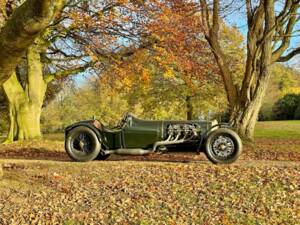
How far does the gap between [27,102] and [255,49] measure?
9.45 metres

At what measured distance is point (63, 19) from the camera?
1544 centimetres

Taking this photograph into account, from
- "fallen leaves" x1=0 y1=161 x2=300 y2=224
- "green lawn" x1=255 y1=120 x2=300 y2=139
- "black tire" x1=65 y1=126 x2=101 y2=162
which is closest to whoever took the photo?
"fallen leaves" x1=0 y1=161 x2=300 y2=224

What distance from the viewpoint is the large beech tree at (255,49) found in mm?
14992

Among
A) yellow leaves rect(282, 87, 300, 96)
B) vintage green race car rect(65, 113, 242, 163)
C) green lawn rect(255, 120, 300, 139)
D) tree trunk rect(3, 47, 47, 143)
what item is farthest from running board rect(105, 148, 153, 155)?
yellow leaves rect(282, 87, 300, 96)

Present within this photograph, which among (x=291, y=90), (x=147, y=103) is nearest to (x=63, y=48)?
(x=147, y=103)

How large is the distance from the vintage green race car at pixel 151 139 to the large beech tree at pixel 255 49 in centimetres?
569

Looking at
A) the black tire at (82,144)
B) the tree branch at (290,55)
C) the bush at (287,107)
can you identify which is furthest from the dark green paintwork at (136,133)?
the bush at (287,107)

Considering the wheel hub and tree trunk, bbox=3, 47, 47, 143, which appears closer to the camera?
the wheel hub

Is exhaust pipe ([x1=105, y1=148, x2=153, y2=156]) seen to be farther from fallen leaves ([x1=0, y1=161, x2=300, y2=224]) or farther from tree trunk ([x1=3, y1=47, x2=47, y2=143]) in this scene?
tree trunk ([x1=3, y1=47, x2=47, y2=143])

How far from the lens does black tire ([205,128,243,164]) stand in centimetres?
924

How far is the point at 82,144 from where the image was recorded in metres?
9.99

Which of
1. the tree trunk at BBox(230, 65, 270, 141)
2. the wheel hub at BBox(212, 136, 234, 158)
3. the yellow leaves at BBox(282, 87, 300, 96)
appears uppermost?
the yellow leaves at BBox(282, 87, 300, 96)

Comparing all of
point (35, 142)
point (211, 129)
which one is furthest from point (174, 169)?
point (35, 142)

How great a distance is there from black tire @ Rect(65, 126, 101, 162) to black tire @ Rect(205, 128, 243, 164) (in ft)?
8.69
